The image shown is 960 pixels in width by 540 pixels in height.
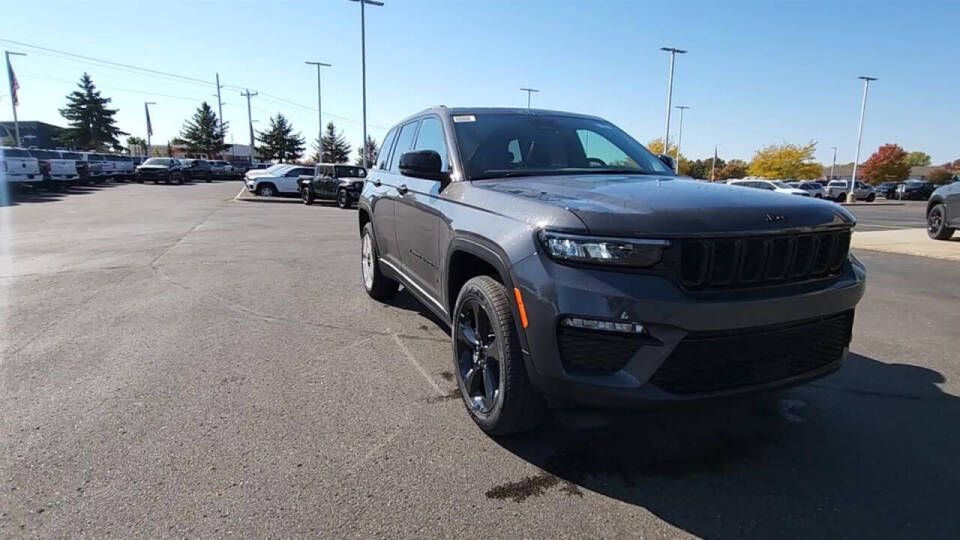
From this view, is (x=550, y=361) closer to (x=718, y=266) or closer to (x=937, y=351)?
(x=718, y=266)

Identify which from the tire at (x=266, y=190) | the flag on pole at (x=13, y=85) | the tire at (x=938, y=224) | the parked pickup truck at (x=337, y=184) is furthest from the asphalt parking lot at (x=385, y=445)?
the flag on pole at (x=13, y=85)

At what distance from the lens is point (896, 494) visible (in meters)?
2.54

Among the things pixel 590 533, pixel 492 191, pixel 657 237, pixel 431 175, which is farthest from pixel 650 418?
pixel 431 175

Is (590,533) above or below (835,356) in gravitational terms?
below

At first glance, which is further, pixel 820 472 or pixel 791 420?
pixel 791 420

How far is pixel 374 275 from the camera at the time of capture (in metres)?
5.93

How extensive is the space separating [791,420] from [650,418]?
869 millimetres

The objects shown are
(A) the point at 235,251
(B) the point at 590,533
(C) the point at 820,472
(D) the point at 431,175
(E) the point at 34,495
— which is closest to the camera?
(B) the point at 590,533

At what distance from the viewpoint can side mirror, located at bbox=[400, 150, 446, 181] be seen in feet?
11.6

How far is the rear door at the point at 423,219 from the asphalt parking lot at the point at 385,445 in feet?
2.26

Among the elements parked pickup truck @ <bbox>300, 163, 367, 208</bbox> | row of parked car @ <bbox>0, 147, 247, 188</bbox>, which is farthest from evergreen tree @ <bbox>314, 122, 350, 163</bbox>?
parked pickup truck @ <bbox>300, 163, 367, 208</bbox>

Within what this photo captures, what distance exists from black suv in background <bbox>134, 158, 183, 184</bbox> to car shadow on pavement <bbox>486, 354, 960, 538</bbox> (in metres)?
41.9

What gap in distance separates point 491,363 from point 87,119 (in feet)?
300

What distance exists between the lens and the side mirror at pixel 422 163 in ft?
11.6
